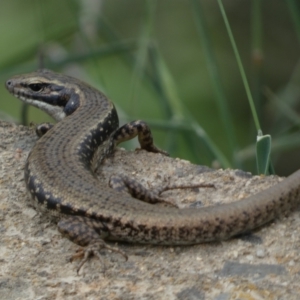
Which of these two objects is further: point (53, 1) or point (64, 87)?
point (53, 1)

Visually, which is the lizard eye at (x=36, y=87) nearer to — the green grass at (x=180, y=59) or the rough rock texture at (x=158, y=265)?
the green grass at (x=180, y=59)

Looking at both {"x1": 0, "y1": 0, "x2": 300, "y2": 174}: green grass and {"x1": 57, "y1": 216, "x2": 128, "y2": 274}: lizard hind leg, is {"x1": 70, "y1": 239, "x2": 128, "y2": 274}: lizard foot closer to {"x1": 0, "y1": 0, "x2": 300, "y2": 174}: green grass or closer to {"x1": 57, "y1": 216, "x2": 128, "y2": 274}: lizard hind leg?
{"x1": 57, "y1": 216, "x2": 128, "y2": 274}: lizard hind leg

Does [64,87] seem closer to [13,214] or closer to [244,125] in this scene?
[13,214]

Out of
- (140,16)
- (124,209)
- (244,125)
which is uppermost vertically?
(124,209)

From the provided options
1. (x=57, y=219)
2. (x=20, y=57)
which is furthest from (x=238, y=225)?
(x=20, y=57)

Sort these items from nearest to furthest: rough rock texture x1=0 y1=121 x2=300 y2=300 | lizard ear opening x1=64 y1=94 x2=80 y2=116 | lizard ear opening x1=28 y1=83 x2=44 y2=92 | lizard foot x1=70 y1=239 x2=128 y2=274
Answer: rough rock texture x1=0 y1=121 x2=300 y2=300 → lizard foot x1=70 y1=239 x2=128 y2=274 → lizard ear opening x1=64 y1=94 x2=80 y2=116 → lizard ear opening x1=28 y1=83 x2=44 y2=92

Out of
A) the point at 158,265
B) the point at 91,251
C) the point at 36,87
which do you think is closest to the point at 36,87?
the point at 36,87

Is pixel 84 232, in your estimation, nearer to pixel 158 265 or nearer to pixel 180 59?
pixel 158 265

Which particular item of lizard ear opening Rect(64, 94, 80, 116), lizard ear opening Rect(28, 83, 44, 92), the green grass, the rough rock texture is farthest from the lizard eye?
the rough rock texture

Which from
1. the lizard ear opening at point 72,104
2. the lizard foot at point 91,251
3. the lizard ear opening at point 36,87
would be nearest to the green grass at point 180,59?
the lizard ear opening at point 36,87
